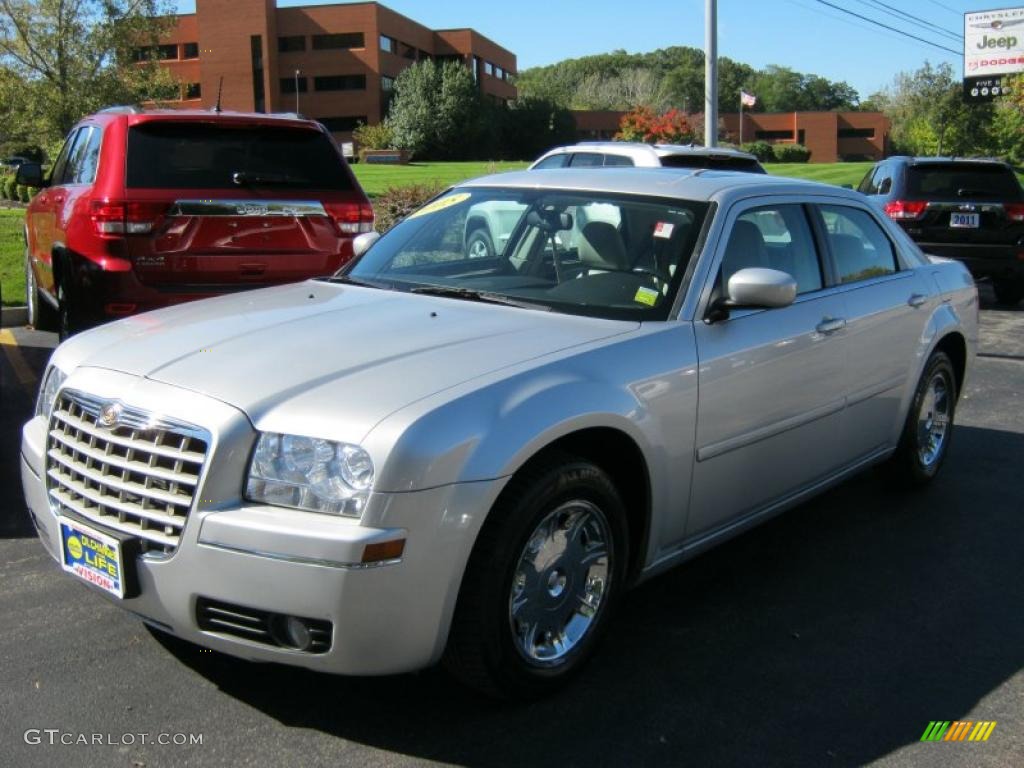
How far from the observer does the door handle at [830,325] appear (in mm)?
4496

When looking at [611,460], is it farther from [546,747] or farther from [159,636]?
[159,636]

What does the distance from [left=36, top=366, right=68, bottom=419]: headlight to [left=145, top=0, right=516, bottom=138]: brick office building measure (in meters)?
74.4

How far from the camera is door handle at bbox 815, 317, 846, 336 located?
450 centimetres

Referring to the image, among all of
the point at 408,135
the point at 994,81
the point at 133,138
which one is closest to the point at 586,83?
the point at 408,135

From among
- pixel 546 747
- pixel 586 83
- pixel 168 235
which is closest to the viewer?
pixel 546 747

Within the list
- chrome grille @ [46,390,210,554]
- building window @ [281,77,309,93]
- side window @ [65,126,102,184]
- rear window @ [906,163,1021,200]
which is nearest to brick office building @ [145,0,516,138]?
building window @ [281,77,309,93]

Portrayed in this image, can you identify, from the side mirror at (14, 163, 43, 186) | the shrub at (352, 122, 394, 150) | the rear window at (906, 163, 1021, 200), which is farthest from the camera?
the shrub at (352, 122, 394, 150)

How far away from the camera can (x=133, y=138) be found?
21.9ft

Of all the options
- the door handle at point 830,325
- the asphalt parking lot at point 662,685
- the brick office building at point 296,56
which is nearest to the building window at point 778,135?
the brick office building at point 296,56

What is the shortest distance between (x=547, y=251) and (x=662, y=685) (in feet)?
5.94

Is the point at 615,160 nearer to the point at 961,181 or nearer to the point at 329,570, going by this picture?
the point at 961,181

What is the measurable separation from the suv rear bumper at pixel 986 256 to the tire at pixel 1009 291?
1.21ft

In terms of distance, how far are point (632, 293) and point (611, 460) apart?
73 centimetres

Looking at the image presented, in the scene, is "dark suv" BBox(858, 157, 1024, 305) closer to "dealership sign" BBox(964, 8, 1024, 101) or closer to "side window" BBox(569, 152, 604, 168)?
"side window" BBox(569, 152, 604, 168)
